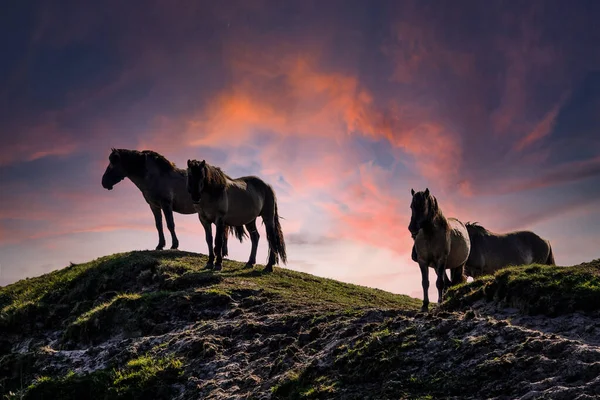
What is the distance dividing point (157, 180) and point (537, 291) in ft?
59.0

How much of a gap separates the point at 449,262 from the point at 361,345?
7.97 meters

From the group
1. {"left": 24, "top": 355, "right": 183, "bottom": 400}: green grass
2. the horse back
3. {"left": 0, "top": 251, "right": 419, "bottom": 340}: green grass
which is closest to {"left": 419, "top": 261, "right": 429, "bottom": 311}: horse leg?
the horse back

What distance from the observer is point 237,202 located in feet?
66.4

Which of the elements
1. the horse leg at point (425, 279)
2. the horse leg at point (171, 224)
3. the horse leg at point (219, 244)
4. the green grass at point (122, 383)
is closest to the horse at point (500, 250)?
the horse leg at point (425, 279)

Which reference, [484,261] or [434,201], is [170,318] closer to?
[434,201]

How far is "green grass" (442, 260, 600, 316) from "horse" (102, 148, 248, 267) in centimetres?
1363

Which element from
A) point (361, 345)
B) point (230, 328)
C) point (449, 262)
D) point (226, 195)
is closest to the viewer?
point (361, 345)

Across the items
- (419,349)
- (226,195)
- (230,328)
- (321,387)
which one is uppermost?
(226,195)

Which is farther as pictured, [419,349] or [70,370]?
[70,370]

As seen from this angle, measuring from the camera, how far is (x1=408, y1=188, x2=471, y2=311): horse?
13727 millimetres

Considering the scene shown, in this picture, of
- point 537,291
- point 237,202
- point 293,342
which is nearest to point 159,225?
point 237,202

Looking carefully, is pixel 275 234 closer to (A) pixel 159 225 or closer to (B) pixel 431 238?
(A) pixel 159 225

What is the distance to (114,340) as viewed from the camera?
13.7m

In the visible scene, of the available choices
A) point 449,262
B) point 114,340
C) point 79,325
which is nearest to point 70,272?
point 79,325
